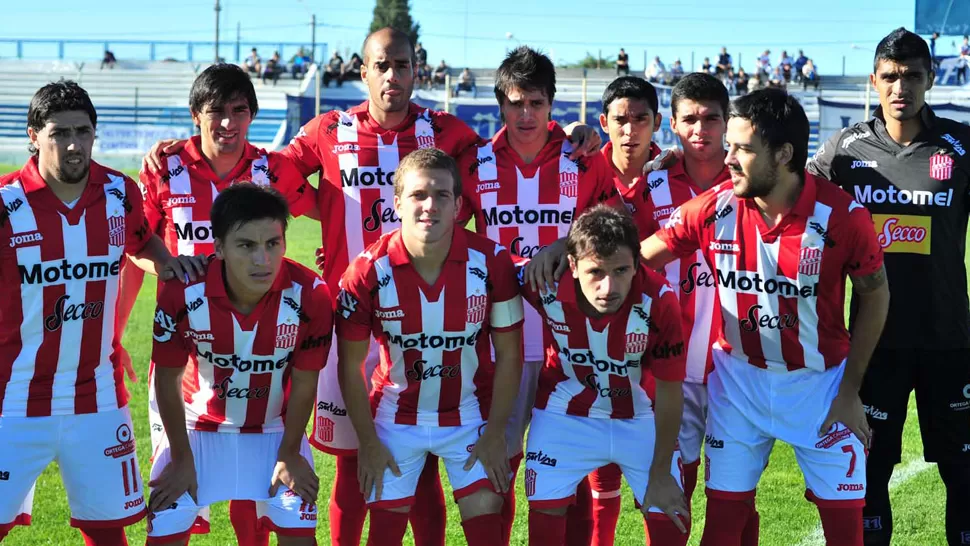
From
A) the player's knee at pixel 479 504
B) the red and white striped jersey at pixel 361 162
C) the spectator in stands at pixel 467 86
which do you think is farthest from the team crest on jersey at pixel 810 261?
the spectator in stands at pixel 467 86

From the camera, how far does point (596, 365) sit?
3.77 metres

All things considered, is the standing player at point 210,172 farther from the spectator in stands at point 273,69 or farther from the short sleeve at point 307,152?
the spectator in stands at point 273,69

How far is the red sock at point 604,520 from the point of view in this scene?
4.19 m

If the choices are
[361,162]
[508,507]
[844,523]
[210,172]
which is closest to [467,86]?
[361,162]

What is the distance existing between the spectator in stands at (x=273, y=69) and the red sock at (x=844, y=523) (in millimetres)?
35789

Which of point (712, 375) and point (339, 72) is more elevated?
point (339, 72)

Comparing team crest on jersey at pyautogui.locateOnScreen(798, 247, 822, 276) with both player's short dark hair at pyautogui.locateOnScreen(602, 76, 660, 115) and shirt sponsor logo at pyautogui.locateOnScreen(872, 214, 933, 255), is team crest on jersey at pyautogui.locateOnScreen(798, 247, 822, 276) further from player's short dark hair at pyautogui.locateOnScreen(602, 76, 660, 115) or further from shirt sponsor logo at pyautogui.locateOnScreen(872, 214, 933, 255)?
player's short dark hair at pyautogui.locateOnScreen(602, 76, 660, 115)

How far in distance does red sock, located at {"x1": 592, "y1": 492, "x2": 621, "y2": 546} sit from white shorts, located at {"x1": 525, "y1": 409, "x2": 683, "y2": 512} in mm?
463

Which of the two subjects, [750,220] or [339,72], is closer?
[750,220]

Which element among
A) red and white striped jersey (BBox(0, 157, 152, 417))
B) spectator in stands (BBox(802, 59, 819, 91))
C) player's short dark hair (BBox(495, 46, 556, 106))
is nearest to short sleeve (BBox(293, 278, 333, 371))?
red and white striped jersey (BBox(0, 157, 152, 417))

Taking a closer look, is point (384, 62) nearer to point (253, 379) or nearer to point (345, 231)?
point (345, 231)

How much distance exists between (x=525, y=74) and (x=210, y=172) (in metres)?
1.42

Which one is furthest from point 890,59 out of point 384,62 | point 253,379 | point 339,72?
point 339,72

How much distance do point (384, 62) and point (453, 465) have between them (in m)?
1.75
